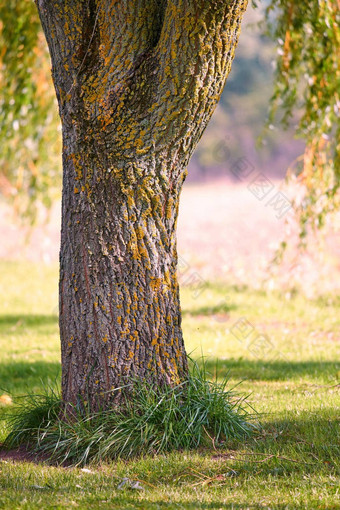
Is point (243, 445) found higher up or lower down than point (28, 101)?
lower down

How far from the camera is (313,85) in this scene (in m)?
6.80

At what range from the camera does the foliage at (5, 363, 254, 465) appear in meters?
3.87

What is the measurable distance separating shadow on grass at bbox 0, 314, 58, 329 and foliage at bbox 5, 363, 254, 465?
200 inches

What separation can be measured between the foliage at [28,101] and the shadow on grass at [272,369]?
12.2 ft

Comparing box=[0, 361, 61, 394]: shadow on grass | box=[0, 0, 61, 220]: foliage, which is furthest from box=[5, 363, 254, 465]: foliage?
box=[0, 0, 61, 220]: foliage

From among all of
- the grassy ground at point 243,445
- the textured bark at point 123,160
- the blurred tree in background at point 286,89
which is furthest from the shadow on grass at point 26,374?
the blurred tree in background at point 286,89

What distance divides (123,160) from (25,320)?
235 inches

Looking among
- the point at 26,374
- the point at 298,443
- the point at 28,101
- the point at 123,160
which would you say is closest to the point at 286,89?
the point at 28,101

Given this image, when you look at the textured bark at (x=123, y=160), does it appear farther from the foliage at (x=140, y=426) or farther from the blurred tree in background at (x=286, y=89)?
the blurred tree in background at (x=286, y=89)

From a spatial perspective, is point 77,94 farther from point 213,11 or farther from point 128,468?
point 128,468

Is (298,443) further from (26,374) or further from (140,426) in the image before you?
(26,374)

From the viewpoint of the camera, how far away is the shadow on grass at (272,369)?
592 cm

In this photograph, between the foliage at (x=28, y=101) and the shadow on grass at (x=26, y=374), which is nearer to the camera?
the shadow on grass at (x=26, y=374)

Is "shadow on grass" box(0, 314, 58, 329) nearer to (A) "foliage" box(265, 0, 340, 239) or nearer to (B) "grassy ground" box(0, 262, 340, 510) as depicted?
(B) "grassy ground" box(0, 262, 340, 510)
